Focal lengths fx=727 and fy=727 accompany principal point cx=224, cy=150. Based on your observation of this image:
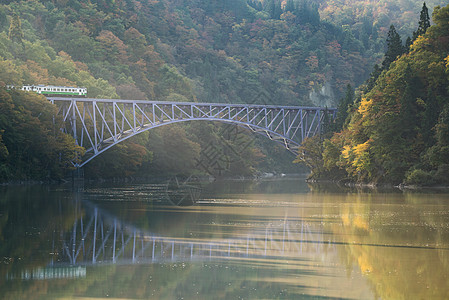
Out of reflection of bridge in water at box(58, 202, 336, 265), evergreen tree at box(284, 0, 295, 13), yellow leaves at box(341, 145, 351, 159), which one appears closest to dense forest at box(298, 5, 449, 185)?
yellow leaves at box(341, 145, 351, 159)

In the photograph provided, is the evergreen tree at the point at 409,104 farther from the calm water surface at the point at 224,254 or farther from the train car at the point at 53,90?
the train car at the point at 53,90

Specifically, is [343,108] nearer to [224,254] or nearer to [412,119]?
[412,119]

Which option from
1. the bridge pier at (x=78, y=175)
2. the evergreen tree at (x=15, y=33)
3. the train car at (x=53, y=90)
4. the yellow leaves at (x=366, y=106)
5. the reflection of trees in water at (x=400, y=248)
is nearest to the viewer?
the reflection of trees in water at (x=400, y=248)

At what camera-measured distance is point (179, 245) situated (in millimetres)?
22031

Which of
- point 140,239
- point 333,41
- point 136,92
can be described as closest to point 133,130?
point 136,92

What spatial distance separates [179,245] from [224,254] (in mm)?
2281

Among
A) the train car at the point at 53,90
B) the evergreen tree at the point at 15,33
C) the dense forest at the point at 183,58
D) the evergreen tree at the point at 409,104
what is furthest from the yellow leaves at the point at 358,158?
the evergreen tree at the point at 15,33

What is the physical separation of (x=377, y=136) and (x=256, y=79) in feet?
306

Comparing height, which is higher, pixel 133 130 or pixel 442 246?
pixel 133 130

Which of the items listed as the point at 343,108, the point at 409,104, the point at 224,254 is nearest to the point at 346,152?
the point at 409,104

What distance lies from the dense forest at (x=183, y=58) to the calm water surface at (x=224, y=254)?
1439 inches

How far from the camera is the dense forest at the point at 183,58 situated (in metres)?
94.1

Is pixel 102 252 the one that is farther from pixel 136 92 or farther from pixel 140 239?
pixel 136 92

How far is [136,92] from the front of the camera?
361 feet
